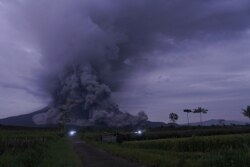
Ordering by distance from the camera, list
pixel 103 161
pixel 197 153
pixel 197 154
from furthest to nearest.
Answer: pixel 103 161
pixel 197 153
pixel 197 154

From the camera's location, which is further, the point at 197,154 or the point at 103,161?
the point at 103,161

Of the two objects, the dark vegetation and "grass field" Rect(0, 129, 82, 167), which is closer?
the dark vegetation

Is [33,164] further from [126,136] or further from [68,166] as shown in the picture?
[126,136]

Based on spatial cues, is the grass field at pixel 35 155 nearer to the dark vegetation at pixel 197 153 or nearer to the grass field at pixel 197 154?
the dark vegetation at pixel 197 153

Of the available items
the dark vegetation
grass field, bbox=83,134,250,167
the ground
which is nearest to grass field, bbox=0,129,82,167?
the ground

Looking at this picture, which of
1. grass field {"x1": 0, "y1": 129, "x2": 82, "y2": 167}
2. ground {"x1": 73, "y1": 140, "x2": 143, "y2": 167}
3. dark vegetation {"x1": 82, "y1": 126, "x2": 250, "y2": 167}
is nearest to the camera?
dark vegetation {"x1": 82, "y1": 126, "x2": 250, "y2": 167}

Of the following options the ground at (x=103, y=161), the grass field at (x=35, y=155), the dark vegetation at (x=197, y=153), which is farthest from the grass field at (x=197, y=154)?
the grass field at (x=35, y=155)

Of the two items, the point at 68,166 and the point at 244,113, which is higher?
the point at 244,113

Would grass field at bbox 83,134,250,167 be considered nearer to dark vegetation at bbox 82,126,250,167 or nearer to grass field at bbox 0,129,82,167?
dark vegetation at bbox 82,126,250,167

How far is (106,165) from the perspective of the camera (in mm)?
31141

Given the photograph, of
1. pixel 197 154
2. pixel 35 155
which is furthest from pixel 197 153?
pixel 35 155

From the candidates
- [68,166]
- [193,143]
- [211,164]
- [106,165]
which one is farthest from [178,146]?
[211,164]

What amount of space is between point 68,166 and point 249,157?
12.3 m

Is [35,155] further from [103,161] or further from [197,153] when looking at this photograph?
[197,153]
